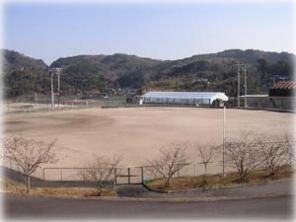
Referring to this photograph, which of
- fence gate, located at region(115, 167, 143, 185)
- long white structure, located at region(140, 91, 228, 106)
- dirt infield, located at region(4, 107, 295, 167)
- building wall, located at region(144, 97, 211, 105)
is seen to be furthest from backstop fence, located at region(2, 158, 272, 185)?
building wall, located at region(144, 97, 211, 105)

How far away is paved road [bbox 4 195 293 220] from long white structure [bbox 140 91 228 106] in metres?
69.2

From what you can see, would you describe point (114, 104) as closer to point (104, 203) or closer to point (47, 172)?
point (47, 172)

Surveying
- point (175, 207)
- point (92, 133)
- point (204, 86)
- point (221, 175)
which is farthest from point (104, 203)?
point (204, 86)

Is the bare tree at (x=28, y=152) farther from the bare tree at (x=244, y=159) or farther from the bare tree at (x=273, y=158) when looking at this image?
the bare tree at (x=273, y=158)

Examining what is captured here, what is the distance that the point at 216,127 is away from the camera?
136 ft

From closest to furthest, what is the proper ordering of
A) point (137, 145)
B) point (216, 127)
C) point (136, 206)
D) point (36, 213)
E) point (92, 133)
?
1. point (36, 213)
2. point (136, 206)
3. point (137, 145)
4. point (92, 133)
5. point (216, 127)

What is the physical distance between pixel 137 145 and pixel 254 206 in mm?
19498

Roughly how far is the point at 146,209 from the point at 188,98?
273 feet

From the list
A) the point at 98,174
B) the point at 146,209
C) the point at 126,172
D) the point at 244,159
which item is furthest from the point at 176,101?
the point at 146,209

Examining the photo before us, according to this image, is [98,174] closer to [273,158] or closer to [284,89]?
[273,158]

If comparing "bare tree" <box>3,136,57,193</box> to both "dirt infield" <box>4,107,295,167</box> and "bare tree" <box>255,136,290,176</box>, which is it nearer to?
"dirt infield" <box>4,107,295,167</box>

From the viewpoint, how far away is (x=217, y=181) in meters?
16.5

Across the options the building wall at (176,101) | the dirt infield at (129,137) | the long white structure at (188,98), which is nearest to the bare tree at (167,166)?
the dirt infield at (129,137)

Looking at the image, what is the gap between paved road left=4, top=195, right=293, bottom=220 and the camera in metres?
9.88
